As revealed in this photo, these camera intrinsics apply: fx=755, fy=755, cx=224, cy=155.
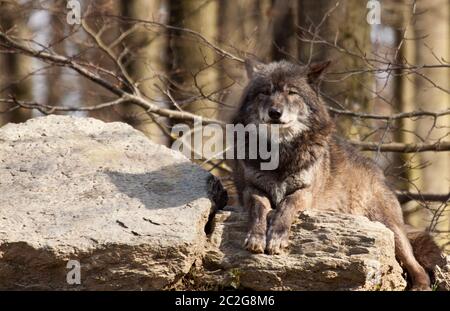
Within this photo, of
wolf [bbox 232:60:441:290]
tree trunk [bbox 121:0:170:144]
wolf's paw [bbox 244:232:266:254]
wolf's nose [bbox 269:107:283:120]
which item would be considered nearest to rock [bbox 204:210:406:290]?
wolf's paw [bbox 244:232:266:254]

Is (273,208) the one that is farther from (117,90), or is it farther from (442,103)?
(442,103)

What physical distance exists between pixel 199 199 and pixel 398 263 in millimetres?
1902

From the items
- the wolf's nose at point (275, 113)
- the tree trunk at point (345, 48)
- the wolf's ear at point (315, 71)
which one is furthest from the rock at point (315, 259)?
the tree trunk at point (345, 48)

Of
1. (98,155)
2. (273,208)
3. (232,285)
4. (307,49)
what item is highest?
(307,49)

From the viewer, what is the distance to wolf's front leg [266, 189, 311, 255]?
19.9 feet

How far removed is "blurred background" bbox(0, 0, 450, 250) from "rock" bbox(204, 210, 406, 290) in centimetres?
180

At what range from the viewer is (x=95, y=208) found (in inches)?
243

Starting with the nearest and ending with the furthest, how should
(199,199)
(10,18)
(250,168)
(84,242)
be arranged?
(84,242) < (199,199) < (250,168) < (10,18)

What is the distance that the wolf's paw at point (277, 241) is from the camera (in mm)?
6047

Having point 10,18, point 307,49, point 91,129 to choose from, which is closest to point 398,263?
point 91,129

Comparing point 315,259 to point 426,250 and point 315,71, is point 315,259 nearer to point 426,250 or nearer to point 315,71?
point 426,250

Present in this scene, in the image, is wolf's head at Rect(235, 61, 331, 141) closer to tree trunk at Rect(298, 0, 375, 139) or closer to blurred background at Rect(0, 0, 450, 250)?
blurred background at Rect(0, 0, 450, 250)

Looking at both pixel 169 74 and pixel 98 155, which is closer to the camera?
pixel 98 155

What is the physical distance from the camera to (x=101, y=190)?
6.44m
